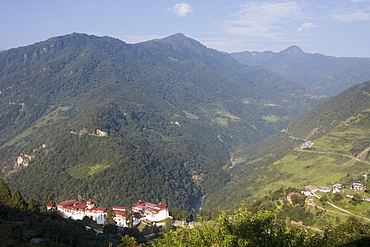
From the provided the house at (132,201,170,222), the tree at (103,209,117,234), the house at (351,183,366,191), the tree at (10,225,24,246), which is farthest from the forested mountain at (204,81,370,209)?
the tree at (10,225,24,246)

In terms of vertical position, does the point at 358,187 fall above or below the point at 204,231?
below

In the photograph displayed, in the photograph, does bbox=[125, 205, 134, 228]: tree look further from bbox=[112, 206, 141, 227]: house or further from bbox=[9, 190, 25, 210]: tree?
bbox=[9, 190, 25, 210]: tree

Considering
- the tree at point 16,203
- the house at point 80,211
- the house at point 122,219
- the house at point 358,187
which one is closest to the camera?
the tree at point 16,203

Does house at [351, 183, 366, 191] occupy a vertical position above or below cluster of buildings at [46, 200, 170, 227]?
above

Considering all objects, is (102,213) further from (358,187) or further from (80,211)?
(358,187)

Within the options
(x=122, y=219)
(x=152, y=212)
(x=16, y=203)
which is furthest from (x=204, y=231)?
(x=152, y=212)

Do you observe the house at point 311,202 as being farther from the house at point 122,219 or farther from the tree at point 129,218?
the house at point 122,219

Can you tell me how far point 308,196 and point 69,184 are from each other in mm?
114274

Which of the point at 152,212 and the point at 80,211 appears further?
the point at 80,211

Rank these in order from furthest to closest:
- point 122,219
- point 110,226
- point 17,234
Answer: point 122,219, point 110,226, point 17,234

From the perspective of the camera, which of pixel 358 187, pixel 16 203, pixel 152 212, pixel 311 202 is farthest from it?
pixel 152 212

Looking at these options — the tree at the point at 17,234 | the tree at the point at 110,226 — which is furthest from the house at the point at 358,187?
the tree at the point at 17,234

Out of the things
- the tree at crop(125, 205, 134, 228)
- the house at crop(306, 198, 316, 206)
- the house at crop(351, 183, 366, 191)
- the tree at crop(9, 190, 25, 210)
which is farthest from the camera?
the house at crop(351, 183, 366, 191)

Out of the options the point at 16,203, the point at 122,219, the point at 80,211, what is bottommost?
the point at 122,219
